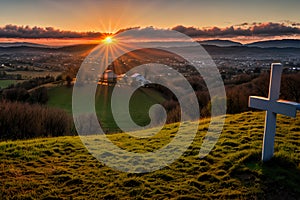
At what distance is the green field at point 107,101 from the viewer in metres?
44.1

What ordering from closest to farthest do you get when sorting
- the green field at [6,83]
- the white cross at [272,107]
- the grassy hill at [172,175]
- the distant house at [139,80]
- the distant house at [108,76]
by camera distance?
1. the grassy hill at [172,175]
2. the white cross at [272,107]
3. the distant house at [139,80]
4. the distant house at [108,76]
5. the green field at [6,83]

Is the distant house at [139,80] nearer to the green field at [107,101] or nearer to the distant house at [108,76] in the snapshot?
the green field at [107,101]

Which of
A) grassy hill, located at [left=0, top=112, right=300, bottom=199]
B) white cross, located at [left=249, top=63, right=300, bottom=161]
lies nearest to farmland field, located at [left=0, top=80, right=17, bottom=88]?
grassy hill, located at [left=0, top=112, right=300, bottom=199]

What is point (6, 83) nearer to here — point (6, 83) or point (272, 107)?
point (6, 83)

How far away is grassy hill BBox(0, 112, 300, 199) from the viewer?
562 cm

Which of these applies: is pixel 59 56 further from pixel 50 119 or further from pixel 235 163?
pixel 235 163

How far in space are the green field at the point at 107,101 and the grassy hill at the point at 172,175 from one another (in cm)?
3148

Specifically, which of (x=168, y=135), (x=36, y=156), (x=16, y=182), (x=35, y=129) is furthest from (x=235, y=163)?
(x=35, y=129)

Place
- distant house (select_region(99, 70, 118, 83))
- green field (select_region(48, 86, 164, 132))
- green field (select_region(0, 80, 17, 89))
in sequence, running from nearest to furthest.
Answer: green field (select_region(48, 86, 164, 132)) → distant house (select_region(99, 70, 118, 83)) → green field (select_region(0, 80, 17, 89))

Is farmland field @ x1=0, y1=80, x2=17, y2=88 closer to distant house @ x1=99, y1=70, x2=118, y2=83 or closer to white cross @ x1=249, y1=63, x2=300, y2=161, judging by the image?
distant house @ x1=99, y1=70, x2=118, y2=83

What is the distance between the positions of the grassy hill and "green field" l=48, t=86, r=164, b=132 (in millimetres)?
31475

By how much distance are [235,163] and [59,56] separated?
75.2 meters

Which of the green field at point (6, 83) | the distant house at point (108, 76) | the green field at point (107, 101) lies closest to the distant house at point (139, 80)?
the green field at point (107, 101)

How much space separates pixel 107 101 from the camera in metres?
52.1
